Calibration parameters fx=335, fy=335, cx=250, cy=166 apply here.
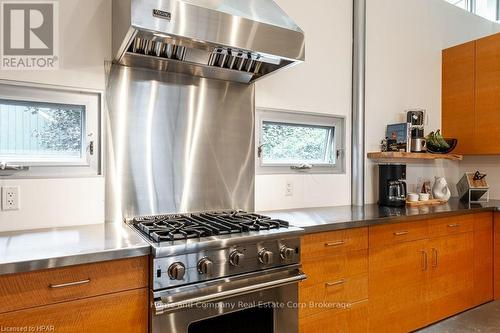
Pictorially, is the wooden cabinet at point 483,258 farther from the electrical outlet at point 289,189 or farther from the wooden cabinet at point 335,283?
the electrical outlet at point 289,189

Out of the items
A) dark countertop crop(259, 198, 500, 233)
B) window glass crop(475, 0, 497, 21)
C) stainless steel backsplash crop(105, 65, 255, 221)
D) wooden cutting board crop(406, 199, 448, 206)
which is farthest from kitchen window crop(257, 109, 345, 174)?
window glass crop(475, 0, 497, 21)

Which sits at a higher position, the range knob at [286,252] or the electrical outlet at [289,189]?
the electrical outlet at [289,189]

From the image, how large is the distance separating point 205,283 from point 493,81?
3043mm

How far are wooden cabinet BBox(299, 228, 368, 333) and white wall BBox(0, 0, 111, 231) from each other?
1129 millimetres

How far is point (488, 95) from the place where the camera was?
2957mm

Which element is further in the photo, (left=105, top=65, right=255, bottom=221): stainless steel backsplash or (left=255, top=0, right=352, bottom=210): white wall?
(left=255, top=0, right=352, bottom=210): white wall

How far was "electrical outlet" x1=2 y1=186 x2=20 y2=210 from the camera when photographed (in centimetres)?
153

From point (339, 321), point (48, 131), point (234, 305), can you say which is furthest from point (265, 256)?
point (48, 131)

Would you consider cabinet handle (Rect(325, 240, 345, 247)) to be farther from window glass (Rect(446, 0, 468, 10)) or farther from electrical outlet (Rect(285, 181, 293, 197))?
window glass (Rect(446, 0, 468, 10))

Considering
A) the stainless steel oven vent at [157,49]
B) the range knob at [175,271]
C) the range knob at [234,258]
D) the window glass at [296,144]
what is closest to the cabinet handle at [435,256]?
the window glass at [296,144]

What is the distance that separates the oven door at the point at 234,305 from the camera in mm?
1290

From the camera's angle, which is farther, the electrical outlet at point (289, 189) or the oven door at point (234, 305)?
the electrical outlet at point (289, 189)

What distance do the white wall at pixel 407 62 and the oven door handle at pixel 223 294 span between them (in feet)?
4.73

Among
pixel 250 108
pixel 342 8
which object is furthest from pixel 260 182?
pixel 342 8
